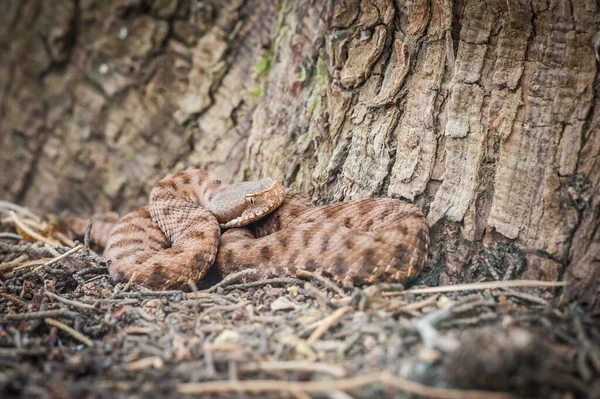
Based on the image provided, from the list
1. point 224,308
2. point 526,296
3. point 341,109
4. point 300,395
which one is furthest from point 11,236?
point 526,296

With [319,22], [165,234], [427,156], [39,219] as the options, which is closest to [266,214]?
[165,234]

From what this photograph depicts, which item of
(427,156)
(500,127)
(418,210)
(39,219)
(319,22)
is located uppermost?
(319,22)

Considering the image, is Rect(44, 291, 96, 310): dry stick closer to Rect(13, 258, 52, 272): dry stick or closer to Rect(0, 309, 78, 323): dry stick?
Rect(0, 309, 78, 323): dry stick

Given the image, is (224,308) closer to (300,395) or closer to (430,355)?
(300,395)

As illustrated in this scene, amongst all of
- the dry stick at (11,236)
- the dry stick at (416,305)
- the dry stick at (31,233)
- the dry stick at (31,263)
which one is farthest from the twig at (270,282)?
the dry stick at (11,236)

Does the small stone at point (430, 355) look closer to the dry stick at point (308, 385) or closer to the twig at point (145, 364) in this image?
the dry stick at point (308, 385)

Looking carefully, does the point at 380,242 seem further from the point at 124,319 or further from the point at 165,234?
the point at 165,234
